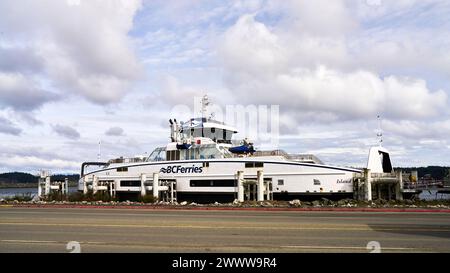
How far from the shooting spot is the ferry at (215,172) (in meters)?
34.4

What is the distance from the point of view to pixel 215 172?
3788 cm

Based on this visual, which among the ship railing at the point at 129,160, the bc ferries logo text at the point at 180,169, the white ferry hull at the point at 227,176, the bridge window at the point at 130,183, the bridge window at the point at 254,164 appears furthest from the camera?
the ship railing at the point at 129,160

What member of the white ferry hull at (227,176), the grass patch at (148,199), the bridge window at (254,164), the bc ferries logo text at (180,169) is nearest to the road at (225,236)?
the white ferry hull at (227,176)

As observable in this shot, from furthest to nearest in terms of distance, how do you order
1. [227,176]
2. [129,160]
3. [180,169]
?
[129,160], [180,169], [227,176]

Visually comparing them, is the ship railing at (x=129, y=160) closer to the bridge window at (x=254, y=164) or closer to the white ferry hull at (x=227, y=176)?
the white ferry hull at (x=227, y=176)

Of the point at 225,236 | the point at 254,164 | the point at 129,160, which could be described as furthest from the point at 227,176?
the point at 225,236

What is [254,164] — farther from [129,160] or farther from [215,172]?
[129,160]

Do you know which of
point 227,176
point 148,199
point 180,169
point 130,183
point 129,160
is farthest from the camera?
point 129,160

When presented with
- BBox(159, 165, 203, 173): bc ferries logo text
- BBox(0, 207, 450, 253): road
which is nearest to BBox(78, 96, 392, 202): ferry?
BBox(159, 165, 203, 173): bc ferries logo text

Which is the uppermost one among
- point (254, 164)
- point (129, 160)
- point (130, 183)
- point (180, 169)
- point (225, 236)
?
point (129, 160)

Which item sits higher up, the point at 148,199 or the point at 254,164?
the point at 254,164

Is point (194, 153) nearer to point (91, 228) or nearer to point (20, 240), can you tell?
point (91, 228)
